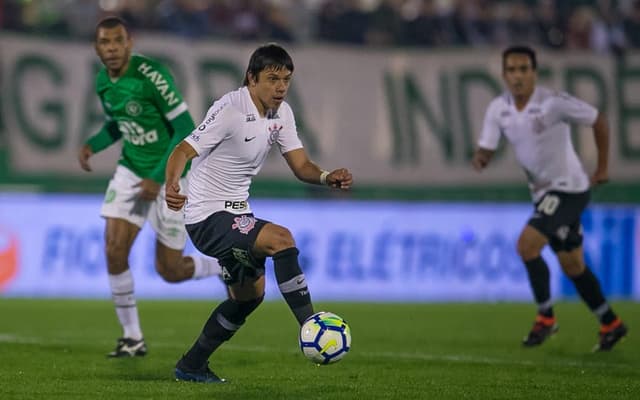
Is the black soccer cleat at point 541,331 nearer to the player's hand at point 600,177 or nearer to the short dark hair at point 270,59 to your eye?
the player's hand at point 600,177

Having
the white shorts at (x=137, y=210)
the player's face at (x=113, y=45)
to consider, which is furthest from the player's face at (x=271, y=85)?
the white shorts at (x=137, y=210)

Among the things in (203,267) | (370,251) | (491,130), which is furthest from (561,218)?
(370,251)

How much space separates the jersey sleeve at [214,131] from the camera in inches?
294

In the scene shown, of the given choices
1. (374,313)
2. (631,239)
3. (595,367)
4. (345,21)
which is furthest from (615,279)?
(595,367)

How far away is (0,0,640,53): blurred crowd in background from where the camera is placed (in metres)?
18.2

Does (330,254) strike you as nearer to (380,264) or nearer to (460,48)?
(380,264)

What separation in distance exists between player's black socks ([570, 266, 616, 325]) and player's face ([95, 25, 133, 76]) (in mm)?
4433

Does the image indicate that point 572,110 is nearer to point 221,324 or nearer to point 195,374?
point 221,324

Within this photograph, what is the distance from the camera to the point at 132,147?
980 centimetres

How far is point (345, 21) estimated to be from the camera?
1917 centimetres

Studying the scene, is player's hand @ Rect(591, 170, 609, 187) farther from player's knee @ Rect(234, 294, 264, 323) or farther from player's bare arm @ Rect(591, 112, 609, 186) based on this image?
player's knee @ Rect(234, 294, 264, 323)

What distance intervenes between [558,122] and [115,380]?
4.91 metres

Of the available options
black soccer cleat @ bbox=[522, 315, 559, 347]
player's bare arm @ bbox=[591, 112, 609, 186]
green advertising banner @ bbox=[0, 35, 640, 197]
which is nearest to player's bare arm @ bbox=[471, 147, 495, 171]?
player's bare arm @ bbox=[591, 112, 609, 186]

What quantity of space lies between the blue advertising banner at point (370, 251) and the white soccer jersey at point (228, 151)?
911 centimetres
